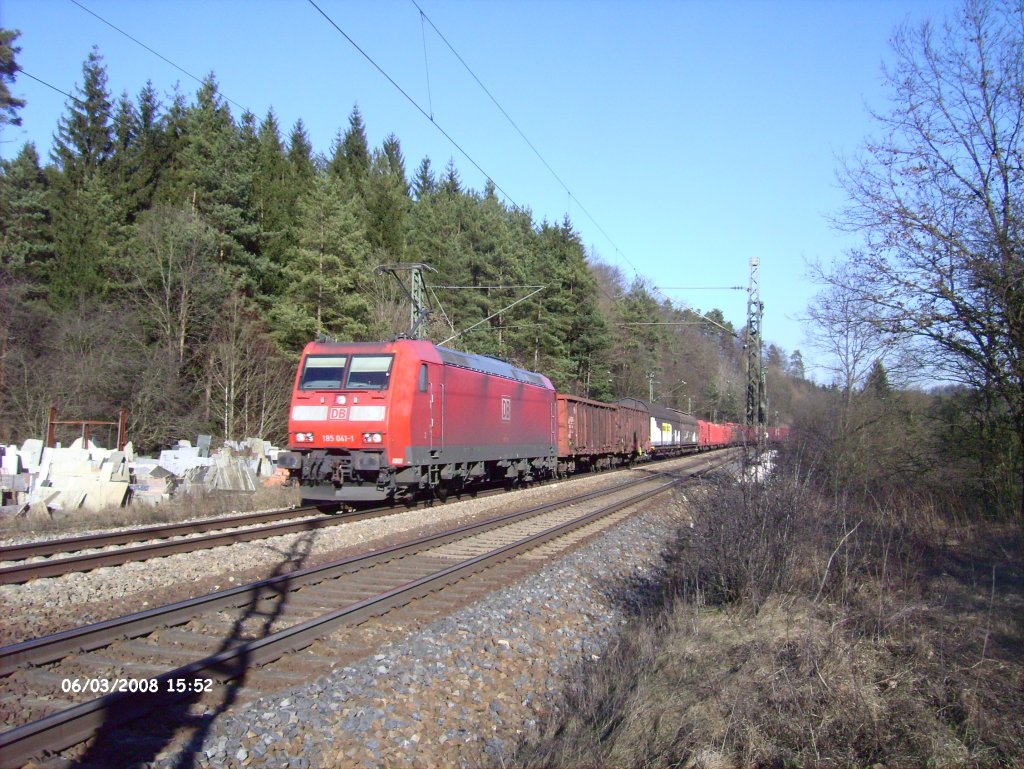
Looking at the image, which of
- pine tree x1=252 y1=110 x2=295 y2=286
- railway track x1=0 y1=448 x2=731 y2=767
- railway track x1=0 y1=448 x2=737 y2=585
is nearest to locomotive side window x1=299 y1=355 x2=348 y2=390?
railway track x1=0 y1=448 x2=737 y2=585

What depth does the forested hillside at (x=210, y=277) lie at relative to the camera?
27.3 m

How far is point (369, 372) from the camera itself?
46.9 ft

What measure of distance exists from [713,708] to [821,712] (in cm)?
69

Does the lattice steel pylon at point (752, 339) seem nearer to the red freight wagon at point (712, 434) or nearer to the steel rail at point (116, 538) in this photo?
the steel rail at point (116, 538)

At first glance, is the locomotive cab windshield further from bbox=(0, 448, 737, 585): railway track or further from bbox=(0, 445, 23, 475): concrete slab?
bbox=(0, 445, 23, 475): concrete slab

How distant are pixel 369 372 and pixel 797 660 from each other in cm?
1024

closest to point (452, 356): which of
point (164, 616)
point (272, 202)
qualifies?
point (164, 616)

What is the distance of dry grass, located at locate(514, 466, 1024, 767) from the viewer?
4.52 m

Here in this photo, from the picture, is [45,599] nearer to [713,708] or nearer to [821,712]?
[713,708]

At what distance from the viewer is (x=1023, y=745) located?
14.7 ft

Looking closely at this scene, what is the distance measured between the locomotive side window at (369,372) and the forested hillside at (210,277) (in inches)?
438

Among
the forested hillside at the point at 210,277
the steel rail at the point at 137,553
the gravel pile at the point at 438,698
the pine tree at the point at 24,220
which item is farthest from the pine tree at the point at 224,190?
the gravel pile at the point at 438,698

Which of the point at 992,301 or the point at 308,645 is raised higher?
the point at 992,301

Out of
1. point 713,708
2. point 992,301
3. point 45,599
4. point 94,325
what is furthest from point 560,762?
point 94,325
